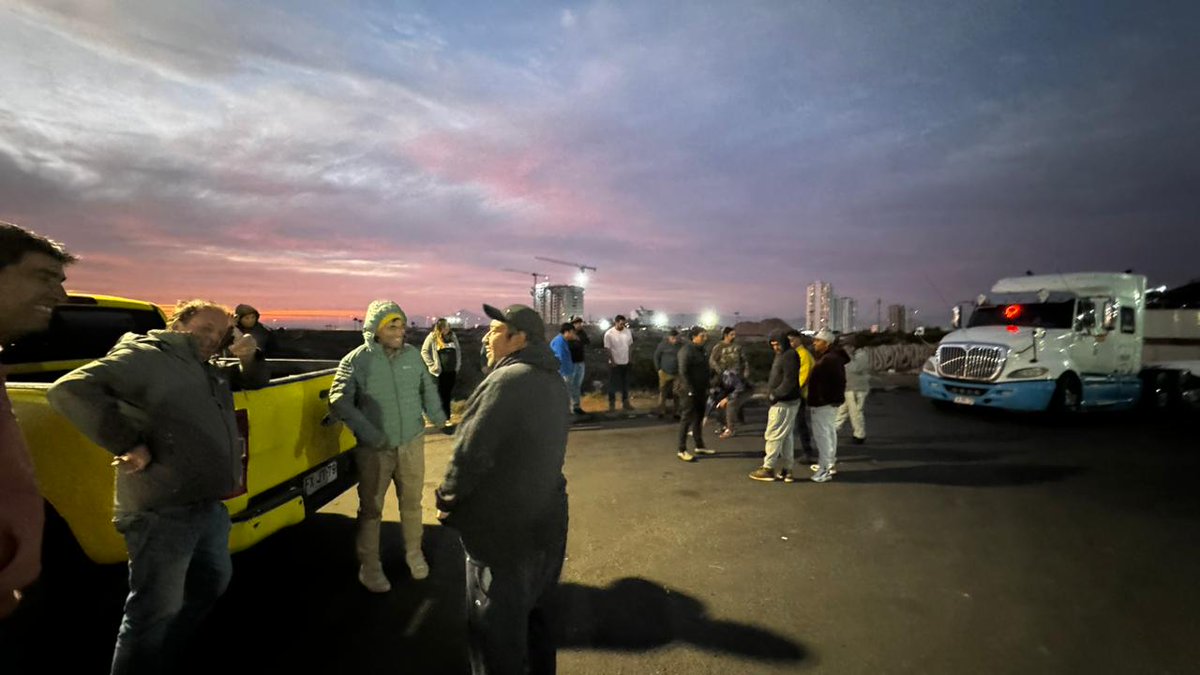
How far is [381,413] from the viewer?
371 cm

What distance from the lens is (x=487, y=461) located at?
7.30 feet

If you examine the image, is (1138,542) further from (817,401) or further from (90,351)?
(90,351)

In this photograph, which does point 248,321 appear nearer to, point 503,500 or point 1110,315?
point 503,500

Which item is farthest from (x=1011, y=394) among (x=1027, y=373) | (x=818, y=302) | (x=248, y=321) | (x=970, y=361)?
(x=818, y=302)

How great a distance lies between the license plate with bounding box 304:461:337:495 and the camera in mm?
3871

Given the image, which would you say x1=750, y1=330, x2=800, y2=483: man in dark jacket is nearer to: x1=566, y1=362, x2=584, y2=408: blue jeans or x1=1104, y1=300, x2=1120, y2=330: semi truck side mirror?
x1=566, y1=362, x2=584, y2=408: blue jeans

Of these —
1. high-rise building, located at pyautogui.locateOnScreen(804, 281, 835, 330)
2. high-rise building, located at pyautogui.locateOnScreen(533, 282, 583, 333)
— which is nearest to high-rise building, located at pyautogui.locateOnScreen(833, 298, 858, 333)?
high-rise building, located at pyautogui.locateOnScreen(804, 281, 835, 330)

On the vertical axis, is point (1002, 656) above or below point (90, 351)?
below

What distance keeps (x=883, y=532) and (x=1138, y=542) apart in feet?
7.25

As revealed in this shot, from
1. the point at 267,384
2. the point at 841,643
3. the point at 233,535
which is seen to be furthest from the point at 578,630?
the point at 267,384

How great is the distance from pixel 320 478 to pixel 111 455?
1.41 m

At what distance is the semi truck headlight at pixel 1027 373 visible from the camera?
415 inches

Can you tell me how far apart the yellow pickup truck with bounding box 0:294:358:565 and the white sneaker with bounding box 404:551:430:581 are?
78cm

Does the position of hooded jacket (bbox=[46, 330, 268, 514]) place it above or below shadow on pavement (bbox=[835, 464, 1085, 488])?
above
